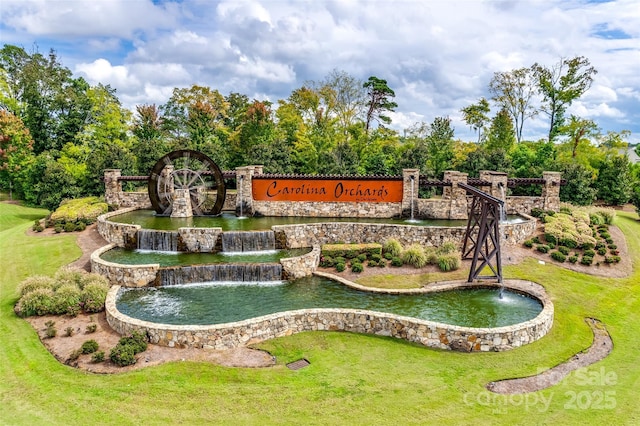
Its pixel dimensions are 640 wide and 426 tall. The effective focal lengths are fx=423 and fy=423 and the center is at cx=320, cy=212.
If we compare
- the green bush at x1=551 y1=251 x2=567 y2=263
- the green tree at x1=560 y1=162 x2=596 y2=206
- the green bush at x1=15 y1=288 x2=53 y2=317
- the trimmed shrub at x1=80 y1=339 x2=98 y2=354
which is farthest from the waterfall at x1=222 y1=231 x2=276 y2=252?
the green tree at x1=560 y1=162 x2=596 y2=206

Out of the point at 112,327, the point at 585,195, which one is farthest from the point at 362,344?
the point at 585,195

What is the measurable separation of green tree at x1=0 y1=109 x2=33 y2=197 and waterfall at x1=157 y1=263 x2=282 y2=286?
29.4 m

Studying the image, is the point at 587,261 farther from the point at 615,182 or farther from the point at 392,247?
the point at 615,182

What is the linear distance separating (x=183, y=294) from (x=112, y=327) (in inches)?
136

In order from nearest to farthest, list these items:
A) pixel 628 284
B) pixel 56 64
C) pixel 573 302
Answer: pixel 573 302 < pixel 628 284 < pixel 56 64

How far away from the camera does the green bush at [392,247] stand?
22.1m

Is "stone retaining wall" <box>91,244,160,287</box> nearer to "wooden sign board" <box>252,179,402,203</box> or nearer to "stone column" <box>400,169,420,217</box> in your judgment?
"wooden sign board" <box>252,179,402,203</box>

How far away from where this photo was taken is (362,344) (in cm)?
1428

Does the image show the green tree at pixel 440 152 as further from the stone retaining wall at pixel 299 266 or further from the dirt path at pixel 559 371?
the dirt path at pixel 559 371

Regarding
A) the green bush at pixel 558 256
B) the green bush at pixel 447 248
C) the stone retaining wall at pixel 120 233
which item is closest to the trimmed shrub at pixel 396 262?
the green bush at pixel 447 248

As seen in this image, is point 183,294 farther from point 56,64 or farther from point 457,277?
point 56,64

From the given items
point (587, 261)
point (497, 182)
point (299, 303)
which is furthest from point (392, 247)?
point (497, 182)

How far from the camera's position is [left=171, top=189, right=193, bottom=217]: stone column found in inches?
1193

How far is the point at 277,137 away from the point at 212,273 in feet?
91.6
